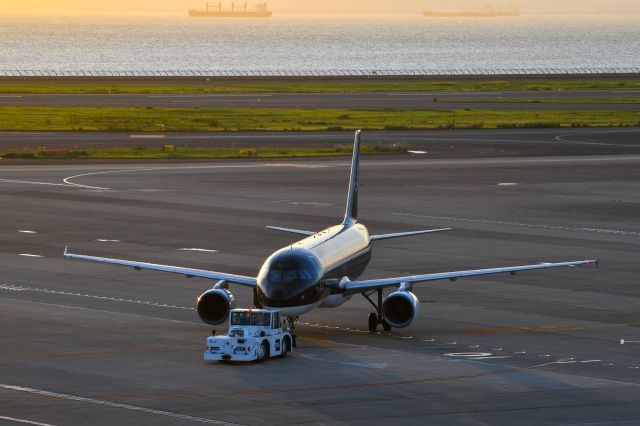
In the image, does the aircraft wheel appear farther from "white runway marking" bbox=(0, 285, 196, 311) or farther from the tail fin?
"white runway marking" bbox=(0, 285, 196, 311)

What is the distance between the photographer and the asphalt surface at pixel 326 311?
138ft

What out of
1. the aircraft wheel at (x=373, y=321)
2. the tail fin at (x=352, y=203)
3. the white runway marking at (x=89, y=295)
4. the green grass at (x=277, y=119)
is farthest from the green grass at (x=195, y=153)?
the aircraft wheel at (x=373, y=321)

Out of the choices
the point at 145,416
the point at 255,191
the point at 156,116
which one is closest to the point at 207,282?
the point at 145,416

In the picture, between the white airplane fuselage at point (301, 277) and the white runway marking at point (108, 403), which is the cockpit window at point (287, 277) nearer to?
the white airplane fuselage at point (301, 277)

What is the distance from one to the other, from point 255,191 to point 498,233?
27038 millimetres

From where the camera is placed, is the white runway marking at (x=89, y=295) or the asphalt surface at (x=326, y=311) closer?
the asphalt surface at (x=326, y=311)

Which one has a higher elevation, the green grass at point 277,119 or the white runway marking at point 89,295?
the green grass at point 277,119

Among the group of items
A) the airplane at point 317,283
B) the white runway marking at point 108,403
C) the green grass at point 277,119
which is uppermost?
the green grass at point 277,119

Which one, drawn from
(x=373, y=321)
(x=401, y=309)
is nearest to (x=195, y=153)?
(x=373, y=321)

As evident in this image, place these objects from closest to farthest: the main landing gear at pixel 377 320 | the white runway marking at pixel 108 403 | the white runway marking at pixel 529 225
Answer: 1. the white runway marking at pixel 108 403
2. the main landing gear at pixel 377 320
3. the white runway marking at pixel 529 225

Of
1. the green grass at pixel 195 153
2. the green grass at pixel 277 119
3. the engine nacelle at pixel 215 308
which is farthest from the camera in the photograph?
the green grass at pixel 277 119

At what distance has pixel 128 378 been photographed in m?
45.3

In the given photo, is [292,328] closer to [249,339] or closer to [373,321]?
[249,339]

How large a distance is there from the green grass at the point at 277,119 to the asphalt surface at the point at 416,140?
552 cm
